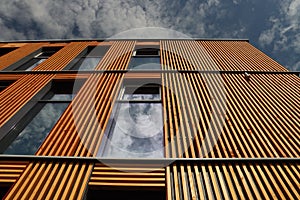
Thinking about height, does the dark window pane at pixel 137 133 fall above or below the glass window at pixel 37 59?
below

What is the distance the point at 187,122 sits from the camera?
4.16m

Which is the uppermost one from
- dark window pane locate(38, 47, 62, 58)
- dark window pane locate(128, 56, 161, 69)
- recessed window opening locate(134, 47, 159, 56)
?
dark window pane locate(38, 47, 62, 58)

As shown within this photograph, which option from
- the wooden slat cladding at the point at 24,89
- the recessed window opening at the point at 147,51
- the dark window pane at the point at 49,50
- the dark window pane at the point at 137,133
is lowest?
the dark window pane at the point at 137,133

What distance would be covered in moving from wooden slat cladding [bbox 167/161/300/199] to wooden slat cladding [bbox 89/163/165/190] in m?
→ 0.24

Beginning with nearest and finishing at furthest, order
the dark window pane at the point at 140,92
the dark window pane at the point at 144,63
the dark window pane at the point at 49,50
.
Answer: the dark window pane at the point at 140,92
the dark window pane at the point at 144,63
the dark window pane at the point at 49,50

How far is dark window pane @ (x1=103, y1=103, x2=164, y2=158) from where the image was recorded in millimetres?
3496

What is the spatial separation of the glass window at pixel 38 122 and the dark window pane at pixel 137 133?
1437mm

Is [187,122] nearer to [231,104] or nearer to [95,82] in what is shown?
[231,104]

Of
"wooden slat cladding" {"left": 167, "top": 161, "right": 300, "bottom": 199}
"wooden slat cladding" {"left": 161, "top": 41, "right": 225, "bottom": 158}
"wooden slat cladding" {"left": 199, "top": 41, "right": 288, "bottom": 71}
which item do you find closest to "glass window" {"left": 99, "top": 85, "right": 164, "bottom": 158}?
"wooden slat cladding" {"left": 161, "top": 41, "right": 225, "bottom": 158}

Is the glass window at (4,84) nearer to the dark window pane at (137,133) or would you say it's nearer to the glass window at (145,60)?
the glass window at (145,60)

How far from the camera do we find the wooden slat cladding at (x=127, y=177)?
120 inches

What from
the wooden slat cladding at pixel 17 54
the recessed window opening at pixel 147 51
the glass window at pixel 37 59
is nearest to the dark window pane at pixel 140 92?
the recessed window opening at pixel 147 51

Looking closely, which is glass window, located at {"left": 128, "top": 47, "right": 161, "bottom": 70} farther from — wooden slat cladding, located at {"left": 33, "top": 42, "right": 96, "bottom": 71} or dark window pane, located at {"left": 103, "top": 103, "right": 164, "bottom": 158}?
wooden slat cladding, located at {"left": 33, "top": 42, "right": 96, "bottom": 71}

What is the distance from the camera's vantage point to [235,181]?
295 centimetres
